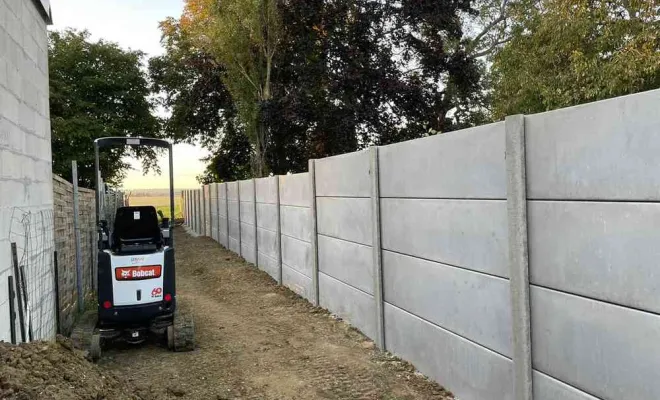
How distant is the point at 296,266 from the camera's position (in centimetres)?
1006

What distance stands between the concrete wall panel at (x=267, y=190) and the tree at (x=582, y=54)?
7062mm

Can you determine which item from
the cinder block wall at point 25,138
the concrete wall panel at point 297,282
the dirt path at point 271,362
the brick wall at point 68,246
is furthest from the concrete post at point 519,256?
the brick wall at point 68,246

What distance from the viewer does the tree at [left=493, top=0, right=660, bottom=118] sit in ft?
36.9

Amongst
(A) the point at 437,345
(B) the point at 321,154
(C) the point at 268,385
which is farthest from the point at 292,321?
(B) the point at 321,154

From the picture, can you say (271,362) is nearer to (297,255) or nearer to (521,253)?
(521,253)

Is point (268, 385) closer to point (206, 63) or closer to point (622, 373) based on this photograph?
point (622, 373)

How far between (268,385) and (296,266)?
15.0ft

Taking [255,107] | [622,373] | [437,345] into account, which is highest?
[255,107]

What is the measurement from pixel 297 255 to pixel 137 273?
3744 millimetres

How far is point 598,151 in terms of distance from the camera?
3.11 m

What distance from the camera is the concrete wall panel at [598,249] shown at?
2.80 m

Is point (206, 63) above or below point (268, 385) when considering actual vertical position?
above

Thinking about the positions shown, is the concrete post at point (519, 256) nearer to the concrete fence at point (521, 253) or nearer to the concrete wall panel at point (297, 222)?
the concrete fence at point (521, 253)

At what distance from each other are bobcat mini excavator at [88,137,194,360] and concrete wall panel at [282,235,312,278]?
103 inches
